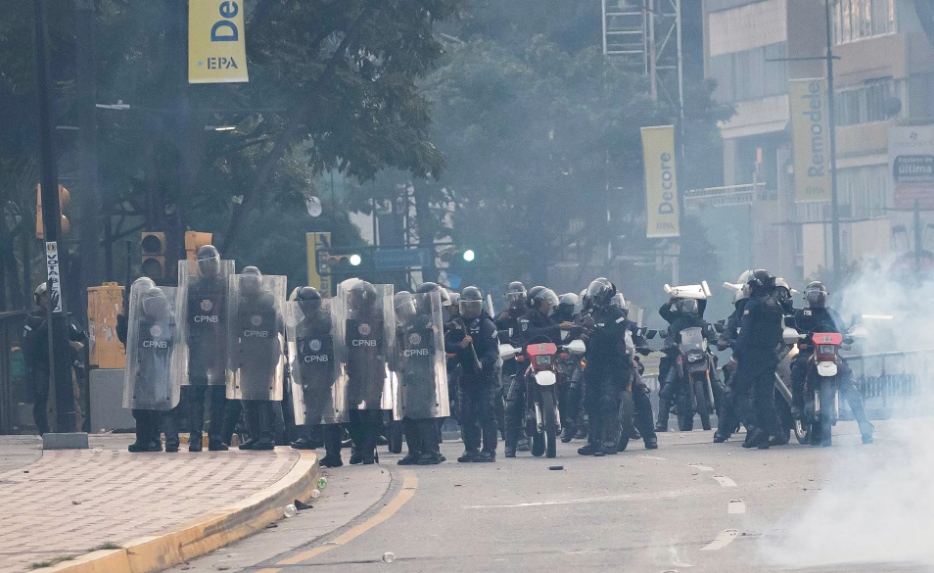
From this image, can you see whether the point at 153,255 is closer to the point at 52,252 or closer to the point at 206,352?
the point at 52,252

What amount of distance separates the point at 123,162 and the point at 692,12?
1897 inches

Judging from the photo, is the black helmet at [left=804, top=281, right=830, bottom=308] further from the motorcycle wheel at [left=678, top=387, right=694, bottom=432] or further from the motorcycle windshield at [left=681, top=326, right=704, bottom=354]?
the motorcycle wheel at [left=678, top=387, right=694, bottom=432]

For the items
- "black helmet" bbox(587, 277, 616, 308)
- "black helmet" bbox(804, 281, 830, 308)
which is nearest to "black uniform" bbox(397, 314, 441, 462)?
"black helmet" bbox(587, 277, 616, 308)

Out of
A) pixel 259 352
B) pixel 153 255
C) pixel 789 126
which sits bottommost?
pixel 259 352

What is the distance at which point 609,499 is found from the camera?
1282 centimetres

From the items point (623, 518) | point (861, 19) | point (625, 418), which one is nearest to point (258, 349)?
point (625, 418)

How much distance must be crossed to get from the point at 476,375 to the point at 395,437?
1.48m

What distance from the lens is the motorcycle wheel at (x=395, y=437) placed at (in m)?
18.2

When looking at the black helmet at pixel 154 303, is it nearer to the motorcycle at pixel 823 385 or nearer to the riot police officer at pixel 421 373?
the riot police officer at pixel 421 373

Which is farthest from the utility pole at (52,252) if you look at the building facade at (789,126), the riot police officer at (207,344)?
the building facade at (789,126)

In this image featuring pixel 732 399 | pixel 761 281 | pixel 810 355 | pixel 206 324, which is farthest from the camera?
pixel 732 399

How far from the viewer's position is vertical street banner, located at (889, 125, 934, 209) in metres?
24.0

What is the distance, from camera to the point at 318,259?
3884 cm

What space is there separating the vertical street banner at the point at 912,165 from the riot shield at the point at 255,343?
8.86 meters
